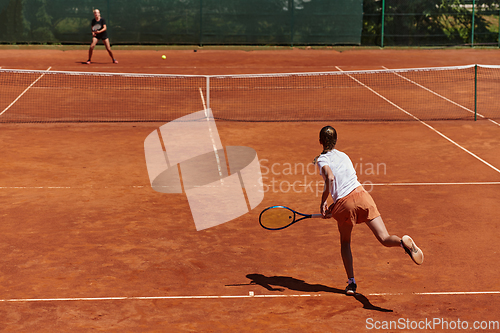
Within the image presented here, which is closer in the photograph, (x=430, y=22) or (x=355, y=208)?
(x=355, y=208)

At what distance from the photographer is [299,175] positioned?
1097 centimetres

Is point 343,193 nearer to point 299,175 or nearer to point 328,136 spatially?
point 328,136

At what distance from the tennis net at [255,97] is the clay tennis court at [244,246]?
252 cm

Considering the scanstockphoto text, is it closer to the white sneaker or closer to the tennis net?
the white sneaker

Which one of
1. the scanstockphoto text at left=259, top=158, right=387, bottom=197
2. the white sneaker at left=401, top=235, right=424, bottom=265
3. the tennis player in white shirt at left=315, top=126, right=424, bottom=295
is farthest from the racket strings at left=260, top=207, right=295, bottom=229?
the scanstockphoto text at left=259, top=158, right=387, bottom=197

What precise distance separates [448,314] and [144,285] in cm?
311

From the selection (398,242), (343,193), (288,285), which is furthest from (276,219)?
(398,242)

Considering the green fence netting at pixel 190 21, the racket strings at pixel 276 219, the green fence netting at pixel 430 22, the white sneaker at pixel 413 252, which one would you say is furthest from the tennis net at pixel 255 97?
the white sneaker at pixel 413 252

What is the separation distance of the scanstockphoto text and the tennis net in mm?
4613

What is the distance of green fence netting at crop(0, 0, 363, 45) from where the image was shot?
2911 centimetres

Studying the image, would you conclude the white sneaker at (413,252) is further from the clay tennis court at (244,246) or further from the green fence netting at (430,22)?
the green fence netting at (430,22)

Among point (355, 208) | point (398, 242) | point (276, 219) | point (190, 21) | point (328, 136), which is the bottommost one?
point (276, 219)
